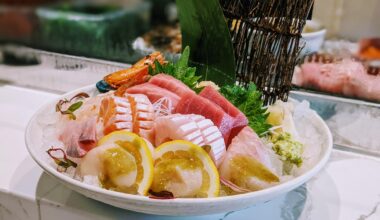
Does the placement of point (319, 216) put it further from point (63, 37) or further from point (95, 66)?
point (63, 37)

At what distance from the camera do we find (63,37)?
9.33ft

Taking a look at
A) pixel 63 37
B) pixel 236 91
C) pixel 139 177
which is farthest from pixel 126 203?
pixel 63 37

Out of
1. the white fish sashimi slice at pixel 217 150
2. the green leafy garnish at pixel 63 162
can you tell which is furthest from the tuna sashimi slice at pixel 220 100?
the green leafy garnish at pixel 63 162

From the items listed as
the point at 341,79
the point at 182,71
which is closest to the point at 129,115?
the point at 182,71

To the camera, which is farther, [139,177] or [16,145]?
[16,145]

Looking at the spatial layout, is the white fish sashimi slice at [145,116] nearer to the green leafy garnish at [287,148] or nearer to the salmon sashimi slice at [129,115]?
the salmon sashimi slice at [129,115]

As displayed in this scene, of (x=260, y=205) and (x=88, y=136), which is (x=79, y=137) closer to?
(x=88, y=136)

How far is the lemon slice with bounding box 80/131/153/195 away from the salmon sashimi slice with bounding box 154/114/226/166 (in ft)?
0.25

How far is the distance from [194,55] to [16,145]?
57 centimetres

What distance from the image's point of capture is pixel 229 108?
3.49ft

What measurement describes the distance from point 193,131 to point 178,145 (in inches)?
2.3

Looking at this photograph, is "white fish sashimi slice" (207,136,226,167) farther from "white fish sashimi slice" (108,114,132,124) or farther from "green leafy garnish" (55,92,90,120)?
"green leafy garnish" (55,92,90,120)

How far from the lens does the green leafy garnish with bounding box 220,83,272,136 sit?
1.09 metres

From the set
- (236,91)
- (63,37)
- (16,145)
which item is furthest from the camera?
(63,37)
